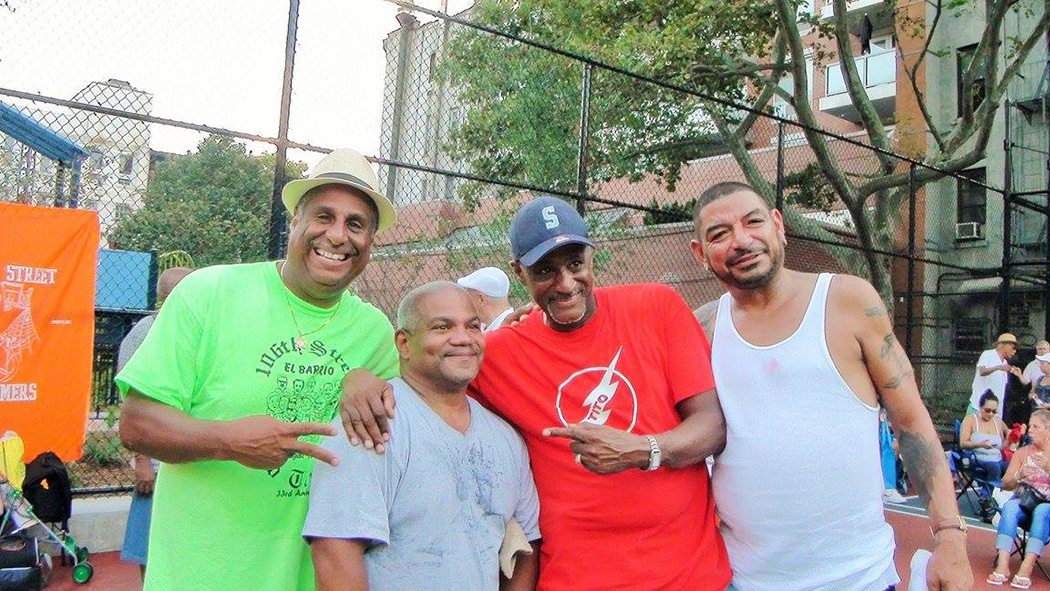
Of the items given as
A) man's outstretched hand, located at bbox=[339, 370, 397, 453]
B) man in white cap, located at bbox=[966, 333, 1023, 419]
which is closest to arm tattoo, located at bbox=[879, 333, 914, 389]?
man's outstretched hand, located at bbox=[339, 370, 397, 453]

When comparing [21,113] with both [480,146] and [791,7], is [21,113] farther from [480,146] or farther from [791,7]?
[791,7]

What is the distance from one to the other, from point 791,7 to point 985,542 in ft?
28.3

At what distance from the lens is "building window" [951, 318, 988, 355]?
17703 mm

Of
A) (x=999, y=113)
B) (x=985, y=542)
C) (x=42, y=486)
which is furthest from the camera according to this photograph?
(x=999, y=113)

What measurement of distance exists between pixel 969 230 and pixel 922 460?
1979 cm

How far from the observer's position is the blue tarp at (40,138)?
566 centimetres

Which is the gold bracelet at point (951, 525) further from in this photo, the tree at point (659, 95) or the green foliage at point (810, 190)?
the green foliage at point (810, 190)

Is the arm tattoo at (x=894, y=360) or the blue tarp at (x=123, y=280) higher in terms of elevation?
the blue tarp at (x=123, y=280)

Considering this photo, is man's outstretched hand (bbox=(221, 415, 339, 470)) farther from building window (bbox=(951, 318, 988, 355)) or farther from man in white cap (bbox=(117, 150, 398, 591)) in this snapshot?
building window (bbox=(951, 318, 988, 355))

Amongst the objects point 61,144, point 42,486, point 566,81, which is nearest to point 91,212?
point 61,144

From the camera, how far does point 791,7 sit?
1259cm

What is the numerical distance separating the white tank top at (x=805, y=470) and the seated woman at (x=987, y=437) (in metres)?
7.89

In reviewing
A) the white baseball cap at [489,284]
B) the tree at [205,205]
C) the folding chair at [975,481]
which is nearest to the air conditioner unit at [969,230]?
the folding chair at [975,481]

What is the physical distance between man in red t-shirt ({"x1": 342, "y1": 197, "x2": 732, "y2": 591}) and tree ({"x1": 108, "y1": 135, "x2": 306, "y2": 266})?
9820 mm
